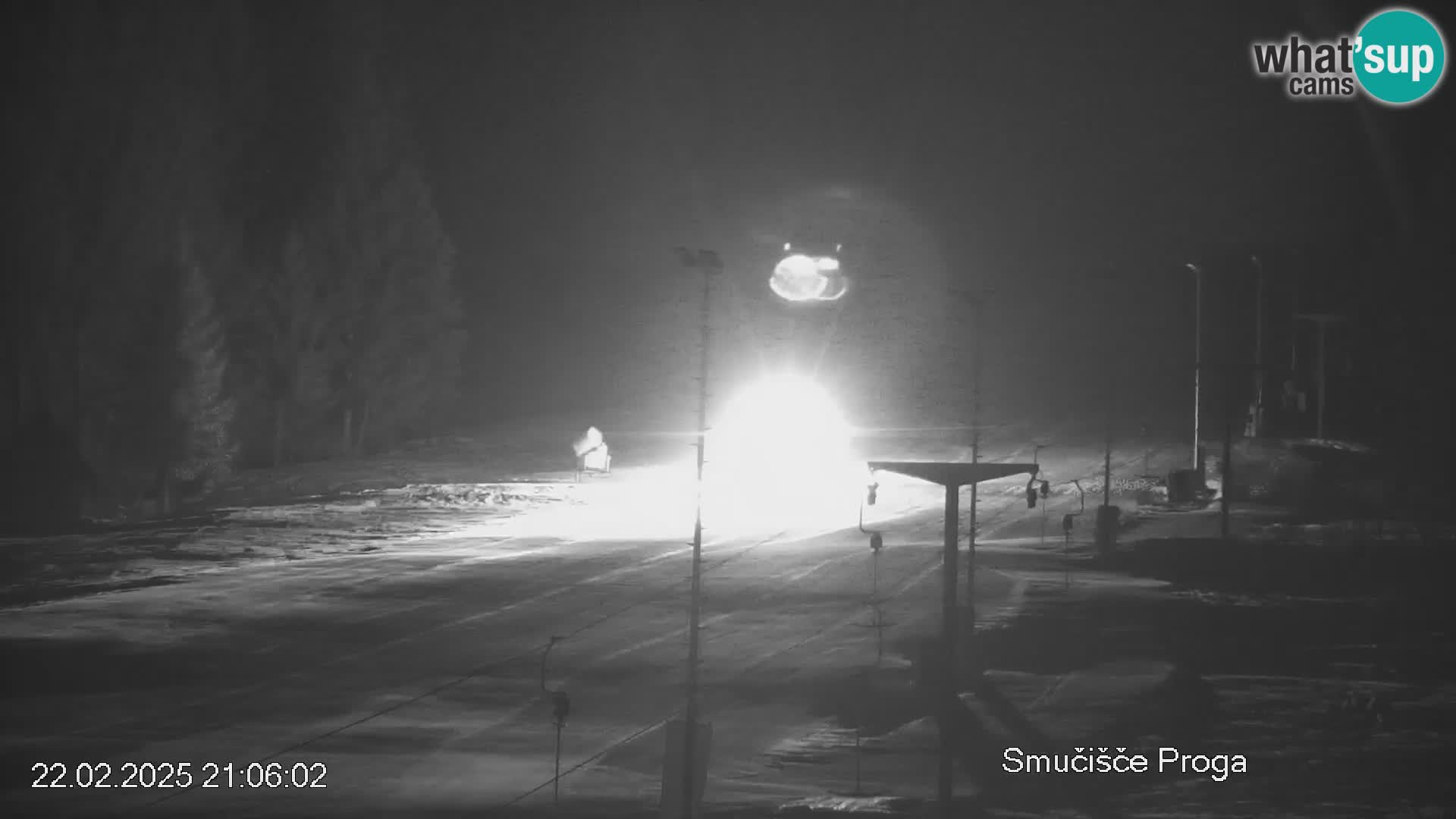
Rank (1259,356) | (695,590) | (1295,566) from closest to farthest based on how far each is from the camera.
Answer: (695,590) → (1295,566) → (1259,356)

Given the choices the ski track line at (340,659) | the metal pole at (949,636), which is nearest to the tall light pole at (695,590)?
the metal pole at (949,636)

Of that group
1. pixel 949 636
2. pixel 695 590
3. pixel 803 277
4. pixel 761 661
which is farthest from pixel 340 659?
pixel 695 590

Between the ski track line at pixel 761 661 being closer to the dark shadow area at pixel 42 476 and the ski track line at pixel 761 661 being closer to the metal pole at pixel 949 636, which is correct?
the metal pole at pixel 949 636

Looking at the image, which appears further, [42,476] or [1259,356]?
[42,476]

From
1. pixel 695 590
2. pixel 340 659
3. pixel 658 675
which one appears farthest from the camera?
pixel 340 659

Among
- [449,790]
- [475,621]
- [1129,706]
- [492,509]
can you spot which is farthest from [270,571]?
[1129,706]

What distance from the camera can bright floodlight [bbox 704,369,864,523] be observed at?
187 ft

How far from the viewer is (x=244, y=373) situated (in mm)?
65562

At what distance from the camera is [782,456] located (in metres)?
73.6

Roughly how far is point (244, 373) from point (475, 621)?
132 ft

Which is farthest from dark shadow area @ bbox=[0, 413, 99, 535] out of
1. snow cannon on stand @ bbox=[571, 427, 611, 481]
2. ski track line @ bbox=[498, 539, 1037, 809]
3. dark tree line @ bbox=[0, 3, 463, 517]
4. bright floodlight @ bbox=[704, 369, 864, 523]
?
ski track line @ bbox=[498, 539, 1037, 809]

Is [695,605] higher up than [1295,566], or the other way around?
[695,605]

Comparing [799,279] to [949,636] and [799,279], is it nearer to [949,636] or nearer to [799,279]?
[799,279]

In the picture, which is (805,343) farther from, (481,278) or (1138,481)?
(1138,481)
